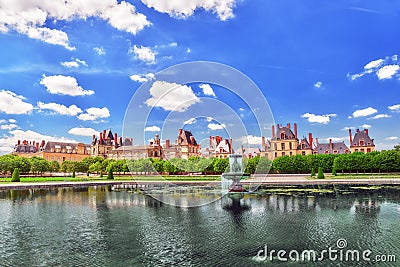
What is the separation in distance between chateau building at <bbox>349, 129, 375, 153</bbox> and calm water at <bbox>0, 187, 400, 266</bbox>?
62476 millimetres

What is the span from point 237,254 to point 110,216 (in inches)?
337

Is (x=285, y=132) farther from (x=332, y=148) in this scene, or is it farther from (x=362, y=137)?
(x=362, y=137)

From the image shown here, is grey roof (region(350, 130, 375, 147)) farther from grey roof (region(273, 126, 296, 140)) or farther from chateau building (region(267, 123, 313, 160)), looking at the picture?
grey roof (region(273, 126, 296, 140))

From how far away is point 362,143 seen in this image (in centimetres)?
7600

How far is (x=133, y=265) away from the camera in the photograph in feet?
28.6

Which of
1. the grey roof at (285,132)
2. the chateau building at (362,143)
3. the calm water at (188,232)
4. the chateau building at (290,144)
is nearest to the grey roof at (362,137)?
the chateau building at (362,143)

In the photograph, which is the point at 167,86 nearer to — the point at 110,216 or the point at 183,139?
the point at 110,216

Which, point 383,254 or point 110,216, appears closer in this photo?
point 383,254

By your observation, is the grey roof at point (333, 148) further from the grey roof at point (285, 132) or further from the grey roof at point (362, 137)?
the grey roof at point (285, 132)

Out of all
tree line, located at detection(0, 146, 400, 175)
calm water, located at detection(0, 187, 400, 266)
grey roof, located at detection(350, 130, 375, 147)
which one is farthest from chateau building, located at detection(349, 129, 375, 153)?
calm water, located at detection(0, 187, 400, 266)

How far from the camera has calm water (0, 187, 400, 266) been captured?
9312 millimetres

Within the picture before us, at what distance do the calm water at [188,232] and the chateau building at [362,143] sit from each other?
62.5 m

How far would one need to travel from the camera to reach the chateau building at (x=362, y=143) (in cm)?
7538

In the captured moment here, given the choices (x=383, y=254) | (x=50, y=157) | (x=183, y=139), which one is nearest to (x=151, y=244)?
(x=383, y=254)
